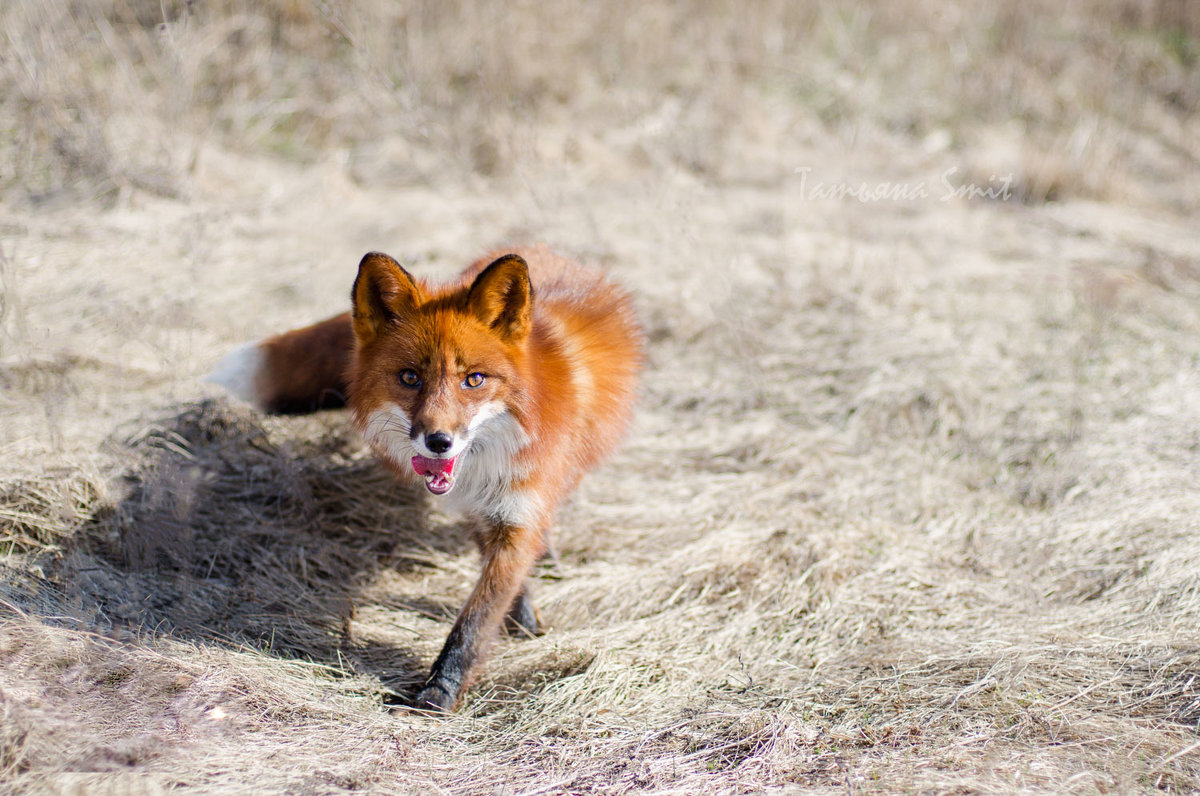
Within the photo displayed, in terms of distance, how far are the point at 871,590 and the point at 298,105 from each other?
6442 mm

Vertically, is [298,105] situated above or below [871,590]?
Answer: above

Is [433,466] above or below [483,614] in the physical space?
above

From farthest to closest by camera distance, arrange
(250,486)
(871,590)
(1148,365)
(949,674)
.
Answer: (1148,365) → (250,486) → (871,590) → (949,674)

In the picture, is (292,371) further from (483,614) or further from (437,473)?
(483,614)

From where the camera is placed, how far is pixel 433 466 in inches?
115

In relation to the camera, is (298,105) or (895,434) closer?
(895,434)

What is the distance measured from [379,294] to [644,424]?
7.43 feet

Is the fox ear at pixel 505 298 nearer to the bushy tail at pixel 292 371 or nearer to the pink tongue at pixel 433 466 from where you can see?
the pink tongue at pixel 433 466

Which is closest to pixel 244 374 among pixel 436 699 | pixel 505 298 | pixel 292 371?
pixel 292 371

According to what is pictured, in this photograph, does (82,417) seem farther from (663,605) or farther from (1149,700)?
(1149,700)

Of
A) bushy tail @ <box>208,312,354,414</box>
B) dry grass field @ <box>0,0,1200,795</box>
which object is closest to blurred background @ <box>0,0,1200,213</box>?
dry grass field @ <box>0,0,1200,795</box>

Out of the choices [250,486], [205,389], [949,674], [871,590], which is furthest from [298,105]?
[949,674]

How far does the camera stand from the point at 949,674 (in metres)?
3.15

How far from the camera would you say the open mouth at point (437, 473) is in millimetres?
2902
